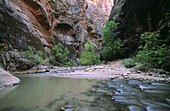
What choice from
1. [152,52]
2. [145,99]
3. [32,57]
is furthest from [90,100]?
[32,57]

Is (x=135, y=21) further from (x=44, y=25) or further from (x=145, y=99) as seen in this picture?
(x=44, y=25)

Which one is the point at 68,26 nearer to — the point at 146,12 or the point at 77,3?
the point at 77,3

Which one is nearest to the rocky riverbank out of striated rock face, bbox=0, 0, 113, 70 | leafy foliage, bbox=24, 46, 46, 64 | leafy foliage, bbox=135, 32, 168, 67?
leafy foliage, bbox=135, 32, 168, 67

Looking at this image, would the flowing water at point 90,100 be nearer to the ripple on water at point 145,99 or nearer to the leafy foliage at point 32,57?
the ripple on water at point 145,99

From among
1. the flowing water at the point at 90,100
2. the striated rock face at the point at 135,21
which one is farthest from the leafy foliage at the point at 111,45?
the flowing water at the point at 90,100

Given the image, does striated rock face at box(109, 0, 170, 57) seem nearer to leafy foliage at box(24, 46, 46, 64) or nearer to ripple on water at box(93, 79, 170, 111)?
ripple on water at box(93, 79, 170, 111)

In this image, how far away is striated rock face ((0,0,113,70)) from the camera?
33.6 ft

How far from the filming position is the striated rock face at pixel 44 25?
403 inches

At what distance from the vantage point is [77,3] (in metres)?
26.6

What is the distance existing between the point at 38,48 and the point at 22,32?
126 inches

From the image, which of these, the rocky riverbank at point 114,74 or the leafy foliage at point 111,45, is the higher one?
the leafy foliage at point 111,45

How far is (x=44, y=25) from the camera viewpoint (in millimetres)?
17781

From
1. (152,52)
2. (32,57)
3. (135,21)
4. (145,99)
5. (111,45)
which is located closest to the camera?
(145,99)

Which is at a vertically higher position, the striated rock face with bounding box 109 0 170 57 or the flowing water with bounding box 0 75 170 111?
the striated rock face with bounding box 109 0 170 57
